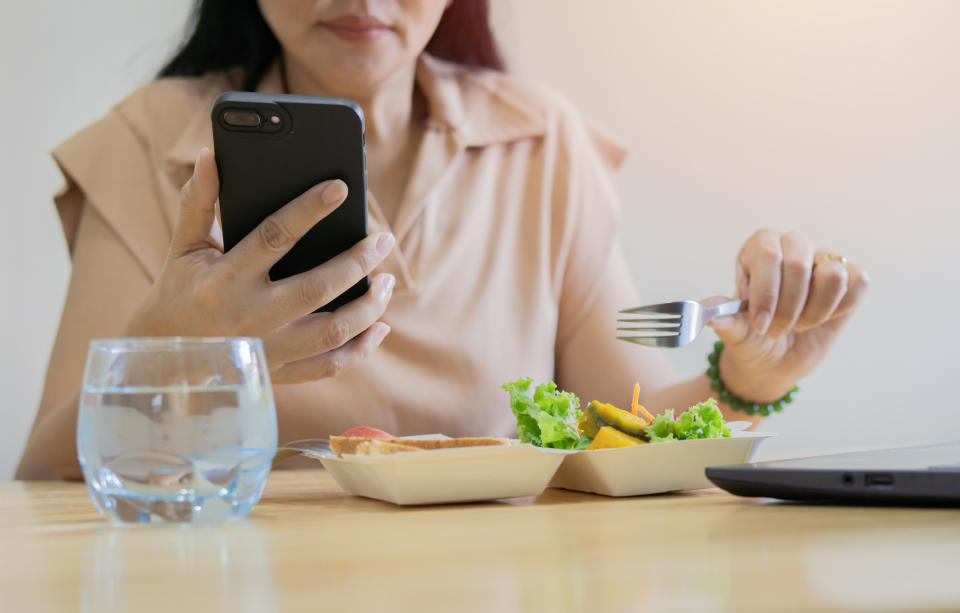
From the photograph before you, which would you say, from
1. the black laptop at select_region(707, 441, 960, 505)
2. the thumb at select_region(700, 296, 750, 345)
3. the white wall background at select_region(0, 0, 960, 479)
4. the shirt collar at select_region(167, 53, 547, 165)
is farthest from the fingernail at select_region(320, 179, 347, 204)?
the white wall background at select_region(0, 0, 960, 479)

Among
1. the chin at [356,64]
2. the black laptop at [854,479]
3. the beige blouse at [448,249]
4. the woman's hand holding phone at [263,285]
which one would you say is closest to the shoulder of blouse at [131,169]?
the beige blouse at [448,249]

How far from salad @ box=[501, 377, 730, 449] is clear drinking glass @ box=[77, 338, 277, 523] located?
0.25 metres

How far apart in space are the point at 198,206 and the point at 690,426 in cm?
47

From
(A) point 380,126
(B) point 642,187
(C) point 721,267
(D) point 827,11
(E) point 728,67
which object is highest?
(D) point 827,11

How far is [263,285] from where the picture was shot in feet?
2.83

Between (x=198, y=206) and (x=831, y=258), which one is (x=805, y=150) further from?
(x=198, y=206)

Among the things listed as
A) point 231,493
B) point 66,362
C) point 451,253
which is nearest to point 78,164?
point 66,362

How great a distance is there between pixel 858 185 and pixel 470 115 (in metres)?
1.32

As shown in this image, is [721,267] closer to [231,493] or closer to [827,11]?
[827,11]

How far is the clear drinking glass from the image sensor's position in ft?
1.58

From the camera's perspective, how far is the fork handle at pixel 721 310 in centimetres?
95

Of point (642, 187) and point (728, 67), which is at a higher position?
point (728, 67)

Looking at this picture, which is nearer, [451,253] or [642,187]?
[451,253]

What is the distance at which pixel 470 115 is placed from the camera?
5.35 feet
